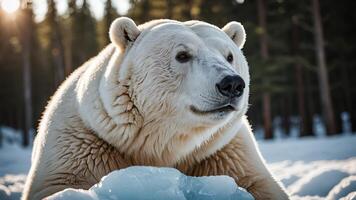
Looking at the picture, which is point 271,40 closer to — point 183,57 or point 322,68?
point 322,68

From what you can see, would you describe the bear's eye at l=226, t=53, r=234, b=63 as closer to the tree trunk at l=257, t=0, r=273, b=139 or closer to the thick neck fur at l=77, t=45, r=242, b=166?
the thick neck fur at l=77, t=45, r=242, b=166

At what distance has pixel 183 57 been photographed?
11.5ft

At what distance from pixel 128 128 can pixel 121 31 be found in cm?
88

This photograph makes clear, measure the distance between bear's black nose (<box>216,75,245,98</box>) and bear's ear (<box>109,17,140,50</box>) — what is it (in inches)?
40.5

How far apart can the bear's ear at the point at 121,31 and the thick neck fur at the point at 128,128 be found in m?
0.12

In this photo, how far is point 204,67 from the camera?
3277 millimetres

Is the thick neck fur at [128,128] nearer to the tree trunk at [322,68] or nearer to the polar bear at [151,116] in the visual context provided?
the polar bear at [151,116]

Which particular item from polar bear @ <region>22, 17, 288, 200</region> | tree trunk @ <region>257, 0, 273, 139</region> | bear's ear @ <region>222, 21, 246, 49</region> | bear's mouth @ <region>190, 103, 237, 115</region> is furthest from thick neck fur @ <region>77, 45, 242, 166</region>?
tree trunk @ <region>257, 0, 273, 139</region>

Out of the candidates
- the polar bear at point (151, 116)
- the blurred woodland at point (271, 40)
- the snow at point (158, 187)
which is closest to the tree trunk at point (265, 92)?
the blurred woodland at point (271, 40)

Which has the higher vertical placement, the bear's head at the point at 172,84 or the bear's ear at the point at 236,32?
the bear's ear at the point at 236,32

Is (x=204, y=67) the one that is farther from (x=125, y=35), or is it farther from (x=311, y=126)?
(x=311, y=126)

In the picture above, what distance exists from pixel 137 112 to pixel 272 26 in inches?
681

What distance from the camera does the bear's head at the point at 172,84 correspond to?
3246mm

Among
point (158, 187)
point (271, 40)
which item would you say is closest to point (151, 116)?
point (158, 187)
